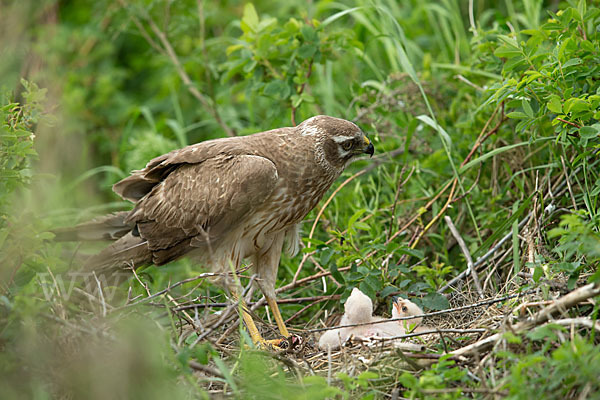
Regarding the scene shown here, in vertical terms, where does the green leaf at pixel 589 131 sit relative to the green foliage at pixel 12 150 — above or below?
below

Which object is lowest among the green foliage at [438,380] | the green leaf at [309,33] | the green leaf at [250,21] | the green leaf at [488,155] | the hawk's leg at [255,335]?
the hawk's leg at [255,335]

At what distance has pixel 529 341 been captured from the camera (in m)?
2.99

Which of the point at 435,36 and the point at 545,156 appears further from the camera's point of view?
the point at 435,36

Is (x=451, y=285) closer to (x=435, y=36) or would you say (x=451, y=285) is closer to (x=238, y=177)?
(x=238, y=177)

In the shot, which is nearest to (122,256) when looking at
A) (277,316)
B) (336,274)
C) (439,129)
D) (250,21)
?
(277,316)

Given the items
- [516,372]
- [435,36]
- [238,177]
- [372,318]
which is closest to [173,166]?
[238,177]

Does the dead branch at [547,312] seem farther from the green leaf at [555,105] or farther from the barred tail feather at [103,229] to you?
the barred tail feather at [103,229]

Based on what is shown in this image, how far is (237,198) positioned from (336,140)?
74 centimetres

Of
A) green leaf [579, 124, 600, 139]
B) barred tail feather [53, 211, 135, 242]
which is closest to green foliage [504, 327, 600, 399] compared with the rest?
Answer: green leaf [579, 124, 600, 139]

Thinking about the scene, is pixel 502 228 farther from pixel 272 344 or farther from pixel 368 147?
pixel 272 344

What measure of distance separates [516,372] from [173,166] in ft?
8.83

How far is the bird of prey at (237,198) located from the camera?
4191 millimetres

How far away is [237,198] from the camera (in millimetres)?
4125

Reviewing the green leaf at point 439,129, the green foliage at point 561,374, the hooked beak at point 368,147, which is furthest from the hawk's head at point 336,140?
the green foliage at point 561,374
